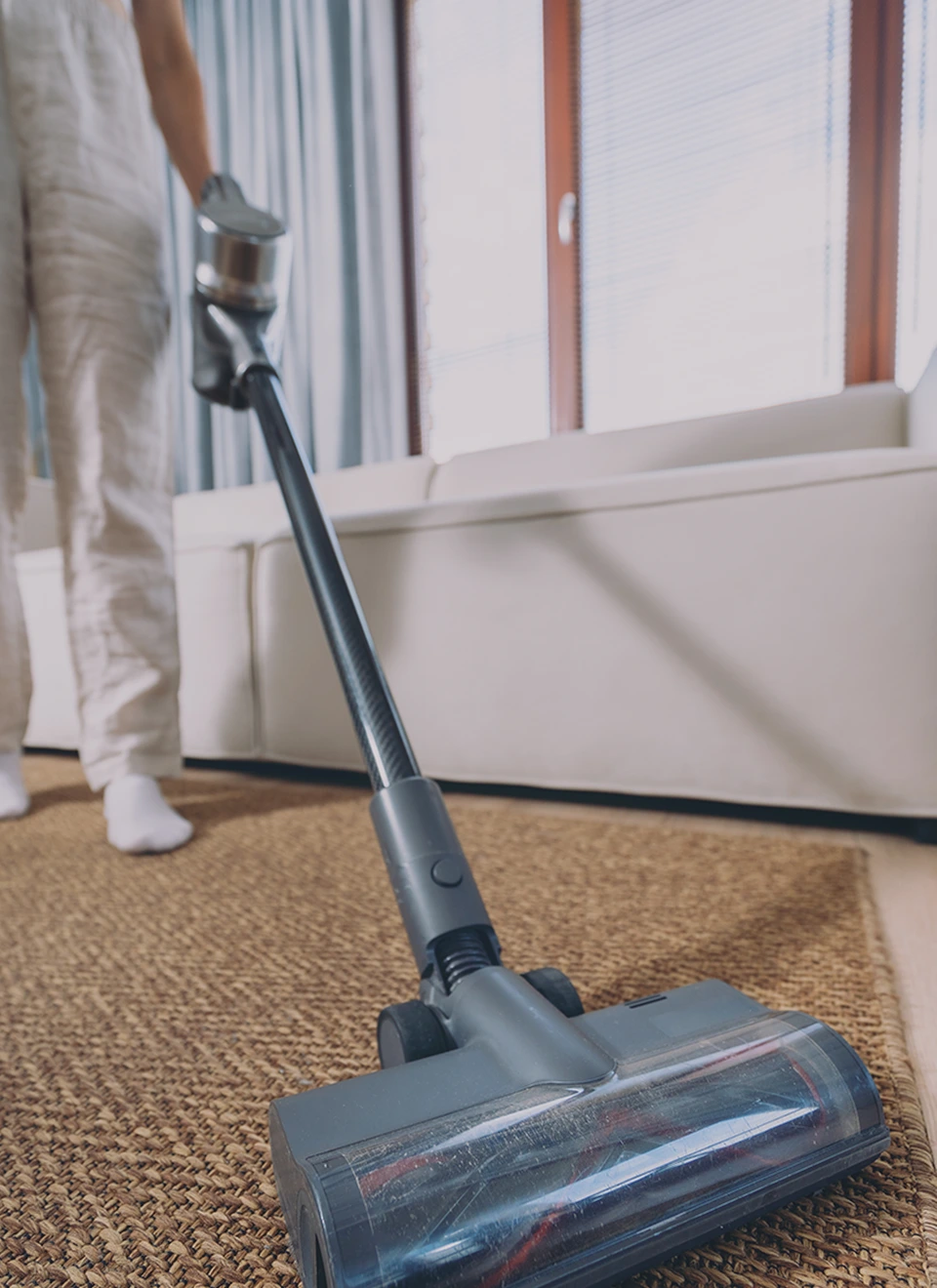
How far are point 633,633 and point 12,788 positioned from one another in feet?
2.62

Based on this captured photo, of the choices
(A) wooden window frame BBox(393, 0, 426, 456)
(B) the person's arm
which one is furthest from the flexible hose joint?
(A) wooden window frame BBox(393, 0, 426, 456)

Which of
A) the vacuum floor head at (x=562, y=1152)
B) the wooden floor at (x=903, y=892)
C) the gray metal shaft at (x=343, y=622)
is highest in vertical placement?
the gray metal shaft at (x=343, y=622)

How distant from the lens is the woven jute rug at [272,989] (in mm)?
291

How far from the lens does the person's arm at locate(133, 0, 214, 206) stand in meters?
1.01

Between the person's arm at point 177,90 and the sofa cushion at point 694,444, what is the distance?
1.90 feet

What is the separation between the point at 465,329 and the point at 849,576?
232cm

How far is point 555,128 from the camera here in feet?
8.70

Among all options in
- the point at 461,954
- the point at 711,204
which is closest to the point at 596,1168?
the point at 461,954

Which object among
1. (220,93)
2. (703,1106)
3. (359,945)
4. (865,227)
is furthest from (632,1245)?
(220,93)

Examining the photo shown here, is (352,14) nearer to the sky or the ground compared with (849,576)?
nearer to the sky

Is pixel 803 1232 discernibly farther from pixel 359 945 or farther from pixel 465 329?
pixel 465 329

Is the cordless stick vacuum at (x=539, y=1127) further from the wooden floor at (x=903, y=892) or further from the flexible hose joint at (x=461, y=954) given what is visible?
the wooden floor at (x=903, y=892)

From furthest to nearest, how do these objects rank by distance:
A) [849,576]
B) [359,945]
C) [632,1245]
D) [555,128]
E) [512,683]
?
[555,128] < [512,683] < [849,576] < [359,945] < [632,1245]

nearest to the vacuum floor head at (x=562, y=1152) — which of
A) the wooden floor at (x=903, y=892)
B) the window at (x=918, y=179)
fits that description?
the wooden floor at (x=903, y=892)
